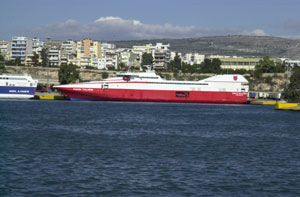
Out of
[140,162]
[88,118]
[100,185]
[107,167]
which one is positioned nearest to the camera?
[100,185]

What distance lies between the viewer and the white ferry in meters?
89.7

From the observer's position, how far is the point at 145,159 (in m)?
27.6

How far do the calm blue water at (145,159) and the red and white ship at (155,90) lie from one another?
40.7 meters

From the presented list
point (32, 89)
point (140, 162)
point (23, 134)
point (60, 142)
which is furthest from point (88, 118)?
point (32, 89)

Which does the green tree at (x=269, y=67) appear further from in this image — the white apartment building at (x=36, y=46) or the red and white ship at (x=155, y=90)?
the white apartment building at (x=36, y=46)

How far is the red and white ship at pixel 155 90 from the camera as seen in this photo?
89125 mm

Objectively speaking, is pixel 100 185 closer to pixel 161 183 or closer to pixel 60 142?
pixel 161 183

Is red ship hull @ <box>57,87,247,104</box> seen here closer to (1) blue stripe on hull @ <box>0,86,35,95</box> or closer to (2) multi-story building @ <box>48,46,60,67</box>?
(1) blue stripe on hull @ <box>0,86,35,95</box>

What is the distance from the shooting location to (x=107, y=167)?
24875mm

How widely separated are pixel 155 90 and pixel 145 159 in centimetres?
6401

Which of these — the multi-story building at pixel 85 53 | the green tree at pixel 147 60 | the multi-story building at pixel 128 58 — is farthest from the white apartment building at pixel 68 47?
the green tree at pixel 147 60

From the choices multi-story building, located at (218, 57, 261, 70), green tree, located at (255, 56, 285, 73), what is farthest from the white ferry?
multi-story building, located at (218, 57, 261, 70)

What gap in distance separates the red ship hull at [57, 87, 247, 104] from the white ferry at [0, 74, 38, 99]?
5.05 metres

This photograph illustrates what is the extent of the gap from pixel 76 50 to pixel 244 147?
15198 cm
